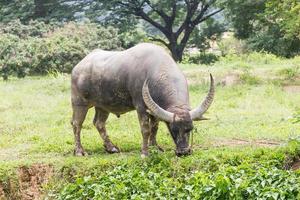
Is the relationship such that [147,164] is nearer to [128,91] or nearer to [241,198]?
[128,91]

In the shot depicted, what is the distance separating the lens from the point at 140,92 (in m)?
9.09

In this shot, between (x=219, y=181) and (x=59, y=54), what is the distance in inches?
582

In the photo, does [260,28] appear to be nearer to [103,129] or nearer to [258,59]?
[258,59]

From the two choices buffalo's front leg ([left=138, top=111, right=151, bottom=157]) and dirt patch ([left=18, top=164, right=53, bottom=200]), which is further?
dirt patch ([left=18, top=164, right=53, bottom=200])

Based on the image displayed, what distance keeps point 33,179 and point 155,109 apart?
2.39 metres

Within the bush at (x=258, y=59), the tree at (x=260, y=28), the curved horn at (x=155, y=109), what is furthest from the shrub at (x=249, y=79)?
the curved horn at (x=155, y=109)

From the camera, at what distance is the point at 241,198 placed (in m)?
7.30

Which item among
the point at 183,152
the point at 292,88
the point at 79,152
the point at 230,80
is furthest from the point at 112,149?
the point at 230,80

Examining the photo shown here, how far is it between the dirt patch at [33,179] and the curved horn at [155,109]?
79.6 inches

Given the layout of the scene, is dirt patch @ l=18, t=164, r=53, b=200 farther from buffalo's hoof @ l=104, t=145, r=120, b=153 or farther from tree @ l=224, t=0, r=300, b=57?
tree @ l=224, t=0, r=300, b=57

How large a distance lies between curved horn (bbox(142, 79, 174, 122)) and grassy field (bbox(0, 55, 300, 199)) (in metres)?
0.67

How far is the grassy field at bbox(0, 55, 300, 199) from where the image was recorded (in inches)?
312

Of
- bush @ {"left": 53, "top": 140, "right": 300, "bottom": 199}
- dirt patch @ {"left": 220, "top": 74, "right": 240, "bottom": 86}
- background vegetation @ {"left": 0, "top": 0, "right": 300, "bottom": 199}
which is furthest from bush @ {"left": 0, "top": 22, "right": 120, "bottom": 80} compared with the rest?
bush @ {"left": 53, "top": 140, "right": 300, "bottom": 199}

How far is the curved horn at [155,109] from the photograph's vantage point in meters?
8.57
